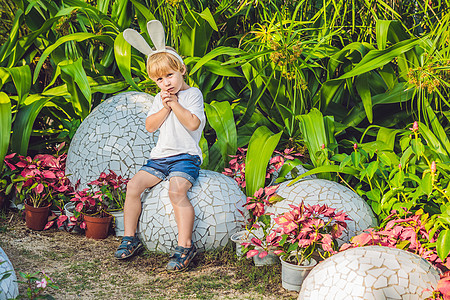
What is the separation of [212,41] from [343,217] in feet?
7.96

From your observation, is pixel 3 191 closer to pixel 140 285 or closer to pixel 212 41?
pixel 140 285

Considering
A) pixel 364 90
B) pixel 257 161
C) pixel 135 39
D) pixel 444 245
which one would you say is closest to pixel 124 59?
pixel 135 39

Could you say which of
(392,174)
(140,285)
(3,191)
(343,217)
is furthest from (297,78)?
(3,191)

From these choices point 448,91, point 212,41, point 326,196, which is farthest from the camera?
point 212,41

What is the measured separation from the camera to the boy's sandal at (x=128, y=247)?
3.09 m

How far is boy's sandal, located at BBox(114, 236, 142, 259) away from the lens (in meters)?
3.09

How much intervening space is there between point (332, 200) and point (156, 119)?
1238 mm

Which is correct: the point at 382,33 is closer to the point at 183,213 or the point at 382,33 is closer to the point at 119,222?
the point at 183,213

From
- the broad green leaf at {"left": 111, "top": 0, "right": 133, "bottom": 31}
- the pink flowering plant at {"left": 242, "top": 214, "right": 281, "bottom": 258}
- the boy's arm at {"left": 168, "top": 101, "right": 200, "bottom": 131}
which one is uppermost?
the broad green leaf at {"left": 111, "top": 0, "right": 133, "bottom": 31}

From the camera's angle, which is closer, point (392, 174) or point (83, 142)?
point (392, 174)

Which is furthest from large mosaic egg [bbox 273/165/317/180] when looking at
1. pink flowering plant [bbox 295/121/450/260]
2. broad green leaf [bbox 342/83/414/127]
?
broad green leaf [bbox 342/83/414/127]

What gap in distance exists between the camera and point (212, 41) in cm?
459

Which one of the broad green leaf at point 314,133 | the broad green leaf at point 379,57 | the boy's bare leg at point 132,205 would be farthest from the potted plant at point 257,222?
the broad green leaf at point 379,57

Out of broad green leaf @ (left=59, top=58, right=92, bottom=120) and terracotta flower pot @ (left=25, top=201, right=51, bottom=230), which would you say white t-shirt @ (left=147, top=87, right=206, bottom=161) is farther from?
terracotta flower pot @ (left=25, top=201, right=51, bottom=230)
